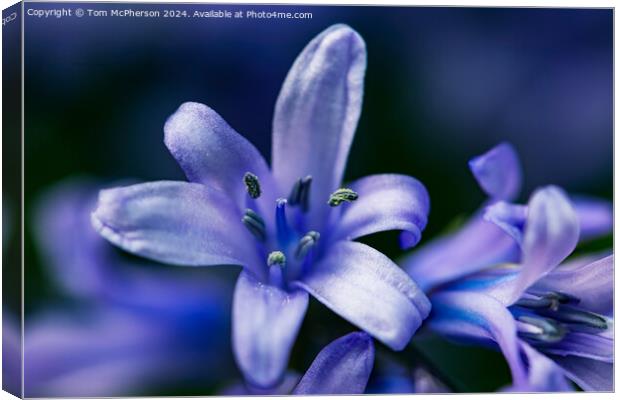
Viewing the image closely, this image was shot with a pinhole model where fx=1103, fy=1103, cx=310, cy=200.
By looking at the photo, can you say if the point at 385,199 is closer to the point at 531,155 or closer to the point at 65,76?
the point at 531,155

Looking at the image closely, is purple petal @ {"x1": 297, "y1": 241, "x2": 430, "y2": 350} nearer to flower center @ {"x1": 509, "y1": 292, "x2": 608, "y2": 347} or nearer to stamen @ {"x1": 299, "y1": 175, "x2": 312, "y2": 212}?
stamen @ {"x1": 299, "y1": 175, "x2": 312, "y2": 212}

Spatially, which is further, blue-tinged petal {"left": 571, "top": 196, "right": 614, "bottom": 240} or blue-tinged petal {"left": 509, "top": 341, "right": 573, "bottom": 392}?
blue-tinged petal {"left": 571, "top": 196, "right": 614, "bottom": 240}

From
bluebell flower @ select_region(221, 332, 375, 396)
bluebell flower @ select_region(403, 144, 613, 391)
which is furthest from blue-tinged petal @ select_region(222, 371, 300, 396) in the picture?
bluebell flower @ select_region(403, 144, 613, 391)

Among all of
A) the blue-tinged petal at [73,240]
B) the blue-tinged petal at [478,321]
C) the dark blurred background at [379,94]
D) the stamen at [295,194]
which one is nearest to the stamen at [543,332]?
the blue-tinged petal at [478,321]

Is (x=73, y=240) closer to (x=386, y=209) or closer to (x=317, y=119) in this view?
(x=317, y=119)

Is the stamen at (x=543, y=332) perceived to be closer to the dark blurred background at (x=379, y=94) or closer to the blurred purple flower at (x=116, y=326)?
the dark blurred background at (x=379, y=94)

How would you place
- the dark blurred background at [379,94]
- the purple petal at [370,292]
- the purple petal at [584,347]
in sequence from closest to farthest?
the purple petal at [370,292] < the purple petal at [584,347] < the dark blurred background at [379,94]

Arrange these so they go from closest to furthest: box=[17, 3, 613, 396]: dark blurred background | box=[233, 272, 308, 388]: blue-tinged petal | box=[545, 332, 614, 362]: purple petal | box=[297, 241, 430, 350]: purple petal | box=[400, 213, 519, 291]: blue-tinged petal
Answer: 1. box=[233, 272, 308, 388]: blue-tinged petal
2. box=[297, 241, 430, 350]: purple petal
3. box=[545, 332, 614, 362]: purple petal
4. box=[400, 213, 519, 291]: blue-tinged petal
5. box=[17, 3, 613, 396]: dark blurred background
